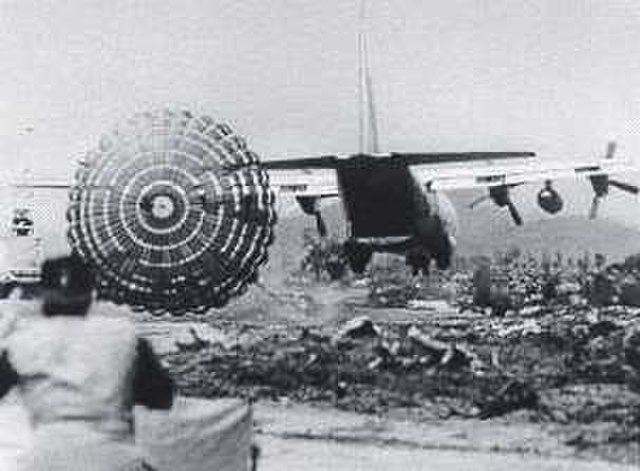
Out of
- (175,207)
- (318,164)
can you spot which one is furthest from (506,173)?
(175,207)

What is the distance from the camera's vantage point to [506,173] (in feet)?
47.4

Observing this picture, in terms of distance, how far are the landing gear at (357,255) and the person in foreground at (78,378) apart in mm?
10886

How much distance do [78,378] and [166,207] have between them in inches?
269

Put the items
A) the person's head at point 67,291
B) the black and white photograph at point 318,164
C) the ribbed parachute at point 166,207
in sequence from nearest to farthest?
the person's head at point 67,291 < the black and white photograph at point 318,164 < the ribbed parachute at point 166,207

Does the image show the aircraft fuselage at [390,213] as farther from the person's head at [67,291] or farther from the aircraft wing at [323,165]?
the person's head at [67,291]

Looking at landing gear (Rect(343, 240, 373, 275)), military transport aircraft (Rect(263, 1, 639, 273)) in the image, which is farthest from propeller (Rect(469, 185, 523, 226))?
landing gear (Rect(343, 240, 373, 275))

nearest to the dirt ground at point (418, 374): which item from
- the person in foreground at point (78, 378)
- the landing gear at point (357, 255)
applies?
the landing gear at point (357, 255)

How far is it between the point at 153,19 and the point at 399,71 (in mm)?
2427

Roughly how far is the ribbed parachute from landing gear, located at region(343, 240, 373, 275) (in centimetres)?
413

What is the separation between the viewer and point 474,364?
10953 mm

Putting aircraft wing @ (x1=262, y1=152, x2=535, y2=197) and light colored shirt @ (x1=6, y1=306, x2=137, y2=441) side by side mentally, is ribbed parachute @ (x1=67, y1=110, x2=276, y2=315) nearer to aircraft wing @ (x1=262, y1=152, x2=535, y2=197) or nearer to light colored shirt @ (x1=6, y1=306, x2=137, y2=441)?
aircraft wing @ (x1=262, y1=152, x2=535, y2=197)

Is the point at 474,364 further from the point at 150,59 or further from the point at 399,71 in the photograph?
the point at 150,59

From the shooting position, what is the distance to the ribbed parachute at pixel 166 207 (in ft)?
31.2

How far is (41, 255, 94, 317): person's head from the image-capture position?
3438 mm
